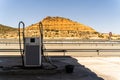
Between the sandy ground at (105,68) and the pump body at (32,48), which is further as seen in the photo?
the pump body at (32,48)

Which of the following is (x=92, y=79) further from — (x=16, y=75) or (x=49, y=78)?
(x=16, y=75)

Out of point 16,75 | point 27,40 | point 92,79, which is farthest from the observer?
point 27,40

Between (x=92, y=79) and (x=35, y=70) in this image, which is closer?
(x=92, y=79)

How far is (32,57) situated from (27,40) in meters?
0.85

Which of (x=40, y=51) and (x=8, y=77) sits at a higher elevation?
(x=40, y=51)

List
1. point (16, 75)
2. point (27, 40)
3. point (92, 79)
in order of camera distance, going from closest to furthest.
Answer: point (92, 79) < point (16, 75) < point (27, 40)

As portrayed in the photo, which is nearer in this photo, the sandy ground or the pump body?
the sandy ground

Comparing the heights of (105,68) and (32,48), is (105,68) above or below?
below

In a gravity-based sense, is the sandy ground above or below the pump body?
below

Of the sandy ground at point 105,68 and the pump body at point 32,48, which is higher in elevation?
the pump body at point 32,48

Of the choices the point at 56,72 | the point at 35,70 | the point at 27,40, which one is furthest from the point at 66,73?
the point at 27,40

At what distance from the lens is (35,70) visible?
626 inches

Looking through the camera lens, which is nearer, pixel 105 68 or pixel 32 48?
pixel 32 48

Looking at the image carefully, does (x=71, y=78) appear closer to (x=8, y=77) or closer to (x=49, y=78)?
(x=49, y=78)
